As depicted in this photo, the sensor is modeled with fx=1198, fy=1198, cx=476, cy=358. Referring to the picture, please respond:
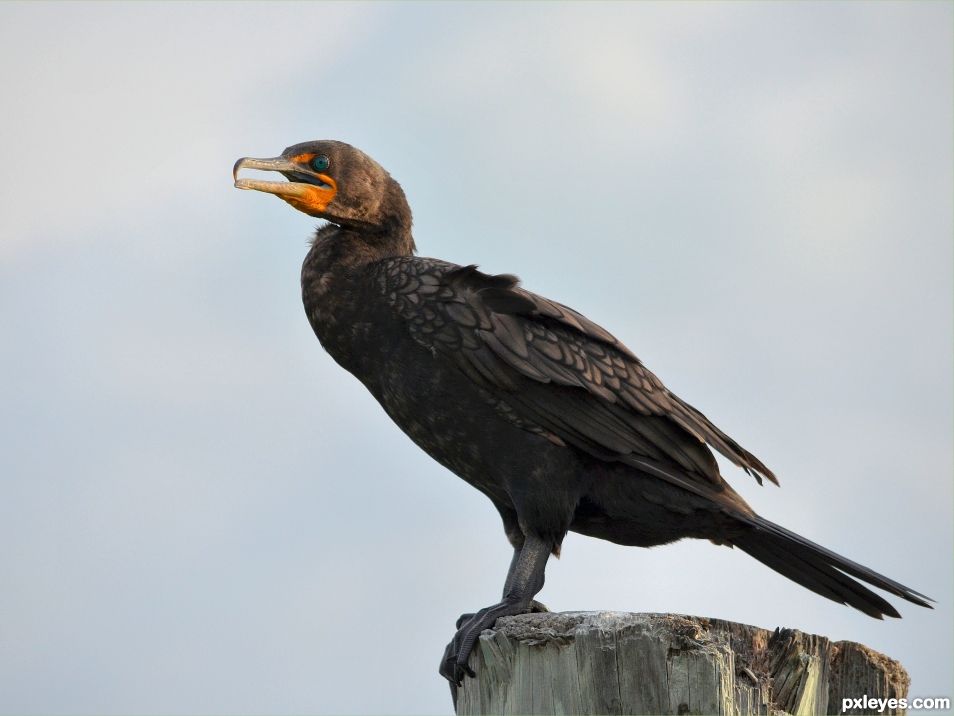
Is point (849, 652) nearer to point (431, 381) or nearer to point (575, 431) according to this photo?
point (575, 431)

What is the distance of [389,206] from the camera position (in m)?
5.16

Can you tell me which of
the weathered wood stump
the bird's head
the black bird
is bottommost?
the weathered wood stump

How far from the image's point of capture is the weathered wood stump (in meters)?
3.38

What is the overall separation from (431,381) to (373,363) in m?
0.30

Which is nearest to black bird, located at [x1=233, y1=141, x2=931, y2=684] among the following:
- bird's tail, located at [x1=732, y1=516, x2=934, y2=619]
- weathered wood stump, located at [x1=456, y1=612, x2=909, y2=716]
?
bird's tail, located at [x1=732, y1=516, x2=934, y2=619]

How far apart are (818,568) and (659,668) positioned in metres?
1.48

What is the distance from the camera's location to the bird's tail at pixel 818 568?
446 centimetres

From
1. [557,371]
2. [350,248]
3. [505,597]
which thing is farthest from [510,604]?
[350,248]

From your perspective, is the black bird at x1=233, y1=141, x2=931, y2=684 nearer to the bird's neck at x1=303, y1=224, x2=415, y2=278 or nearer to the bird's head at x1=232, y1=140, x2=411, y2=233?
the bird's neck at x1=303, y1=224, x2=415, y2=278

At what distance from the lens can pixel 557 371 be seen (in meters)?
4.56

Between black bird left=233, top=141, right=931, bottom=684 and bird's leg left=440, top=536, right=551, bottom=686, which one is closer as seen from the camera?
bird's leg left=440, top=536, right=551, bottom=686

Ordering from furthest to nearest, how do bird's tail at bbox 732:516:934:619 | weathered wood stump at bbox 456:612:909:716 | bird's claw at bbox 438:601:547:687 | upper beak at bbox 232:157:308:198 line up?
Answer: upper beak at bbox 232:157:308:198 → bird's tail at bbox 732:516:934:619 → bird's claw at bbox 438:601:547:687 → weathered wood stump at bbox 456:612:909:716

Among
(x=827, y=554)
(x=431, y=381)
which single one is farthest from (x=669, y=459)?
(x=431, y=381)

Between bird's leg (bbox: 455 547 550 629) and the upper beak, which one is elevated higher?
the upper beak
